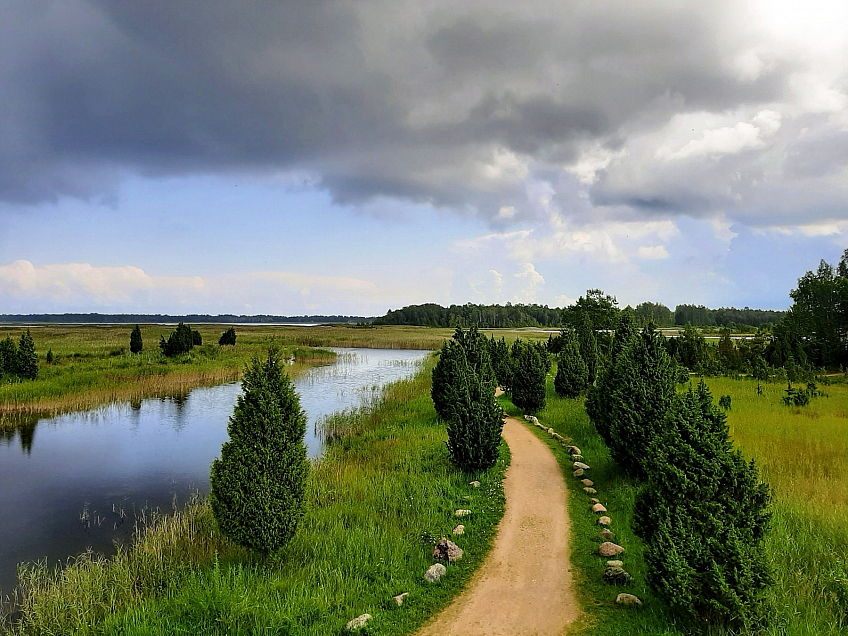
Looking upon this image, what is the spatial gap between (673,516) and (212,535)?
8914mm

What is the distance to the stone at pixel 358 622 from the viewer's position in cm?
639

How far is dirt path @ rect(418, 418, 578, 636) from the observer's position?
6625 millimetres

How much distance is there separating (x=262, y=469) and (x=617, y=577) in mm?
6024

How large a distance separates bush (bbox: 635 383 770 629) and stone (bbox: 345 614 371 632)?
3912 mm

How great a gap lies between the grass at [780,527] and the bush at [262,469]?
16.1 ft

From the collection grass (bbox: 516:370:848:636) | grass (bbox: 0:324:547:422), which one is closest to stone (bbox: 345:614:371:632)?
grass (bbox: 516:370:848:636)

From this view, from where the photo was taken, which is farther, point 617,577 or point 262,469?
point 262,469

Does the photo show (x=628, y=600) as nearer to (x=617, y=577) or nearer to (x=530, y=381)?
(x=617, y=577)

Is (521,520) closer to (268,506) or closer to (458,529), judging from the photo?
(458,529)

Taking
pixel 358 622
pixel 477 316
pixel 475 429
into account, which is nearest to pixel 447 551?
pixel 358 622

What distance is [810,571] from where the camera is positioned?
764 cm

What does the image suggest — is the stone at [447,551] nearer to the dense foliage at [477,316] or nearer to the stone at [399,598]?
the stone at [399,598]

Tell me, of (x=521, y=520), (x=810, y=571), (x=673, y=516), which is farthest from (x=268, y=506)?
(x=810, y=571)

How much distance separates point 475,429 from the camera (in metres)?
12.9
